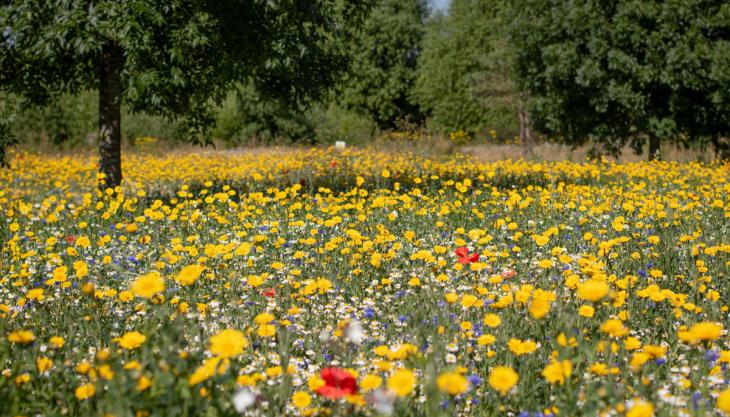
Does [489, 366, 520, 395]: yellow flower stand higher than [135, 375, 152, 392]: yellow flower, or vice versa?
[489, 366, 520, 395]: yellow flower

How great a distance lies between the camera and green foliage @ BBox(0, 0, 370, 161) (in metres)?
7.77

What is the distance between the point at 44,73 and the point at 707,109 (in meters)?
15.7

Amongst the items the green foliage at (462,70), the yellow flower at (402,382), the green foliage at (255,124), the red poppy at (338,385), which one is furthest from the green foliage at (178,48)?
the green foliage at (462,70)

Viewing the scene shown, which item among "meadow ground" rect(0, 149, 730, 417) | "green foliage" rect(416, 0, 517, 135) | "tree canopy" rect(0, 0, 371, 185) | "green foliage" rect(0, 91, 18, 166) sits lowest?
"meadow ground" rect(0, 149, 730, 417)

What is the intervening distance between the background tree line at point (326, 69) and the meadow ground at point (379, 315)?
87.5 inches

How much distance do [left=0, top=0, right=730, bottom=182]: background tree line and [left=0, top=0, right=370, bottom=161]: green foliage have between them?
25 mm

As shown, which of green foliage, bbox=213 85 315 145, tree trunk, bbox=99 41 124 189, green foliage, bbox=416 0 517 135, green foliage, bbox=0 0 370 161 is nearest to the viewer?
green foliage, bbox=0 0 370 161

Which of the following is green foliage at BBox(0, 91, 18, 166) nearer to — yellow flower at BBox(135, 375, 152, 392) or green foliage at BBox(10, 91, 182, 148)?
yellow flower at BBox(135, 375, 152, 392)

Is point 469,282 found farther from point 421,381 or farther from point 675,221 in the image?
point 675,221

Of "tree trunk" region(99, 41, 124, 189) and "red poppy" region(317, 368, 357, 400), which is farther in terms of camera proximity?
"tree trunk" region(99, 41, 124, 189)

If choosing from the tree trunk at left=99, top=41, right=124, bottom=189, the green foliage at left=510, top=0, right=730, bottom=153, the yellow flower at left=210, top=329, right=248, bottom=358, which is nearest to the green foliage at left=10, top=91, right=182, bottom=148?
the green foliage at left=510, top=0, right=730, bottom=153

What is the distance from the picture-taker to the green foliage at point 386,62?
42188mm

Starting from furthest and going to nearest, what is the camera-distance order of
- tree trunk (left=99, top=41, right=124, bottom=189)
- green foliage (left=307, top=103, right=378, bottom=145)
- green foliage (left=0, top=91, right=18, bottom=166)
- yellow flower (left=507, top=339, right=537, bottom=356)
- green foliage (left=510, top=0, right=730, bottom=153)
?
green foliage (left=307, top=103, right=378, bottom=145), green foliage (left=510, top=0, right=730, bottom=153), tree trunk (left=99, top=41, right=124, bottom=189), green foliage (left=0, top=91, right=18, bottom=166), yellow flower (left=507, top=339, right=537, bottom=356)

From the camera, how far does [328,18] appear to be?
31.4 feet
